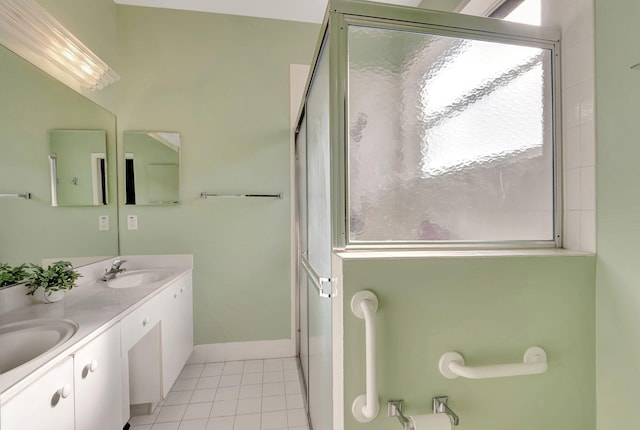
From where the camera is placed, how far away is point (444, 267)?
31.5 inches

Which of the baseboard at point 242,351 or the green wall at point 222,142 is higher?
the green wall at point 222,142

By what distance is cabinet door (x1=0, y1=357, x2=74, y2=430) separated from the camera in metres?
0.75

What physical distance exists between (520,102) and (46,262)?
2.41 metres

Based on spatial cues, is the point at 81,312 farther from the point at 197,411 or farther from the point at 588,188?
the point at 588,188

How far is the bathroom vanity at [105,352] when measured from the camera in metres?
0.83

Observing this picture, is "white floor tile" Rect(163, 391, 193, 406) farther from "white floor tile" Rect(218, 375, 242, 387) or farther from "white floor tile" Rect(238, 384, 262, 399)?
"white floor tile" Rect(238, 384, 262, 399)

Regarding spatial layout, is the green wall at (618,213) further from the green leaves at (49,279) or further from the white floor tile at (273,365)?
the green leaves at (49,279)

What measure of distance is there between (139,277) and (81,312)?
797mm

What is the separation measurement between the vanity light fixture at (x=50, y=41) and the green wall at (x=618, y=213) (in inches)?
95.2

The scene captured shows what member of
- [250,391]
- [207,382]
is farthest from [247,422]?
[207,382]

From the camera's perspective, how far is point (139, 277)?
6.62 ft

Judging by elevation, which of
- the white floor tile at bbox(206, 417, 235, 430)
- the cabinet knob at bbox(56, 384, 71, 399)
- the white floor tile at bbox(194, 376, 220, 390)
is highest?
the cabinet knob at bbox(56, 384, 71, 399)

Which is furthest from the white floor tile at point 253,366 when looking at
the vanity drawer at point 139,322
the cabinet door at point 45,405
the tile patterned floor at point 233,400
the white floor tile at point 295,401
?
the cabinet door at point 45,405

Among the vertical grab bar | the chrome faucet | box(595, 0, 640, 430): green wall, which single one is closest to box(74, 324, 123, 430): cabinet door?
the chrome faucet
